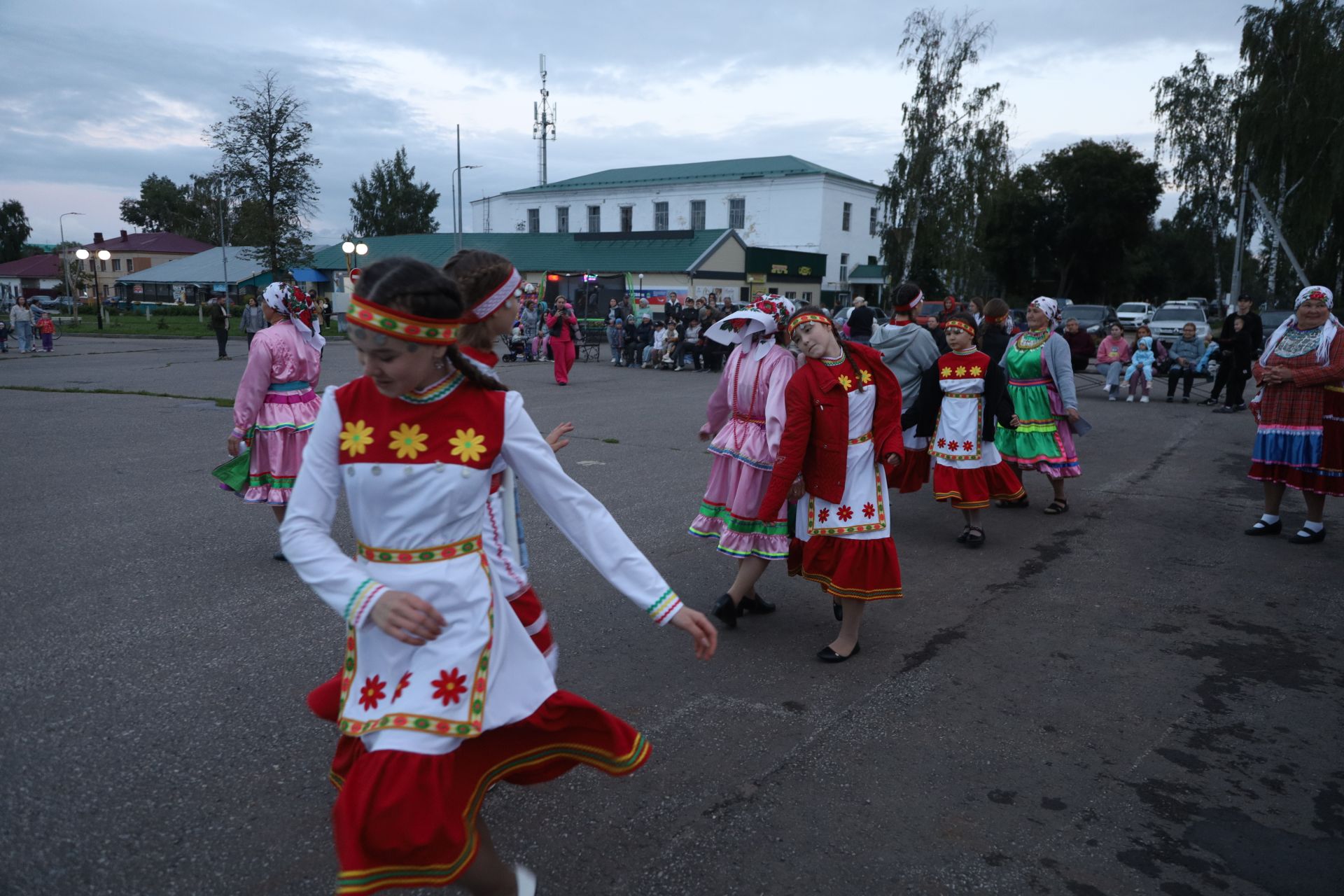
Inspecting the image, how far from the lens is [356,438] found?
7.20 ft

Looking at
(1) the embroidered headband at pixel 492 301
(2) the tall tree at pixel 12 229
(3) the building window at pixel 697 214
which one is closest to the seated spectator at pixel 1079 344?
(1) the embroidered headband at pixel 492 301

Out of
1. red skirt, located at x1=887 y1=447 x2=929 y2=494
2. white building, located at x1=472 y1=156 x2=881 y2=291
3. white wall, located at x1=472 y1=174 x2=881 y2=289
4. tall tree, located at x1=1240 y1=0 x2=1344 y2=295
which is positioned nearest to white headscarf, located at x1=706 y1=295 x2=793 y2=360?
red skirt, located at x1=887 y1=447 x2=929 y2=494

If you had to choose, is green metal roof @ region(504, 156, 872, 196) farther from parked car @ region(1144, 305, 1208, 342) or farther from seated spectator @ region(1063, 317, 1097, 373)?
seated spectator @ region(1063, 317, 1097, 373)

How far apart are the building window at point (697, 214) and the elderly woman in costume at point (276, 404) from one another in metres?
57.9

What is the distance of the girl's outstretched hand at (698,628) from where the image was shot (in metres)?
2.35

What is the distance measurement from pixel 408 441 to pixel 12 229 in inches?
4587

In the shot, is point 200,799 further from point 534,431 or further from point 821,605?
point 821,605

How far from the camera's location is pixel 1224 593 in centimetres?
595

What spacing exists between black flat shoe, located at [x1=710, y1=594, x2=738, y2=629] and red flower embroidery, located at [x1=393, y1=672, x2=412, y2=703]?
3148 millimetres

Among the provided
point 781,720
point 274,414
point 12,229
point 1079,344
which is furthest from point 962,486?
point 12,229

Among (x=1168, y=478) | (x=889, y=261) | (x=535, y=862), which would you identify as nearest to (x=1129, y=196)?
(x=889, y=261)

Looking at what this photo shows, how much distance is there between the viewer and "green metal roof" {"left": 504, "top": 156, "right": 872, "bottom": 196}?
2349 inches

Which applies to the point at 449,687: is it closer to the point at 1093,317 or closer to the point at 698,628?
the point at 698,628

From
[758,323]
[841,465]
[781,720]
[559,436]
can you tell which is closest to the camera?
→ [559,436]
